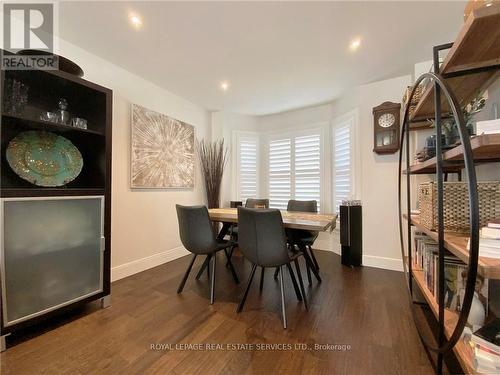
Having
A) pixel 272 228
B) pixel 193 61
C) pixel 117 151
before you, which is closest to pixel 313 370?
pixel 272 228

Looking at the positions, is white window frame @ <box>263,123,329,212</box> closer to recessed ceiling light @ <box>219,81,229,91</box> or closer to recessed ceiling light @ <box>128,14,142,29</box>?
recessed ceiling light @ <box>219,81,229,91</box>

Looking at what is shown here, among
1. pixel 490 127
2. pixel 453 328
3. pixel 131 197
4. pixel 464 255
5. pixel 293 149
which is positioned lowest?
pixel 453 328

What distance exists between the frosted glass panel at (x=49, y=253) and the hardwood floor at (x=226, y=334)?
25 centimetres

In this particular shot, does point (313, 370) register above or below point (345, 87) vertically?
below

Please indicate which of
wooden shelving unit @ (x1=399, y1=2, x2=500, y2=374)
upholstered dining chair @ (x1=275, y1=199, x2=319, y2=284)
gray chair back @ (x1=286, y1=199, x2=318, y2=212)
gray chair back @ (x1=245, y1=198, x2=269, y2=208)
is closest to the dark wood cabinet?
upholstered dining chair @ (x1=275, y1=199, x2=319, y2=284)

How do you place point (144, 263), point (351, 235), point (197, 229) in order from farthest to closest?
point (351, 235) → point (144, 263) → point (197, 229)

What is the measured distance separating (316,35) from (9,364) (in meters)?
3.26

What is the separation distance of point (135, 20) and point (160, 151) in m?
1.49

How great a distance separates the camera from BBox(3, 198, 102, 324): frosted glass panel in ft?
4.51

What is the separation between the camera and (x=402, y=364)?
4.04 feet

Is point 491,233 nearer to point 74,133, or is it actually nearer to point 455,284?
point 455,284

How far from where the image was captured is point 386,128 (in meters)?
2.66

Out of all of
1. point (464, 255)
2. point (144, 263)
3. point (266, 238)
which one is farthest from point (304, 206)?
point (144, 263)

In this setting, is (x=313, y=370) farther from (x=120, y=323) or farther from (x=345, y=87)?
(x=345, y=87)
